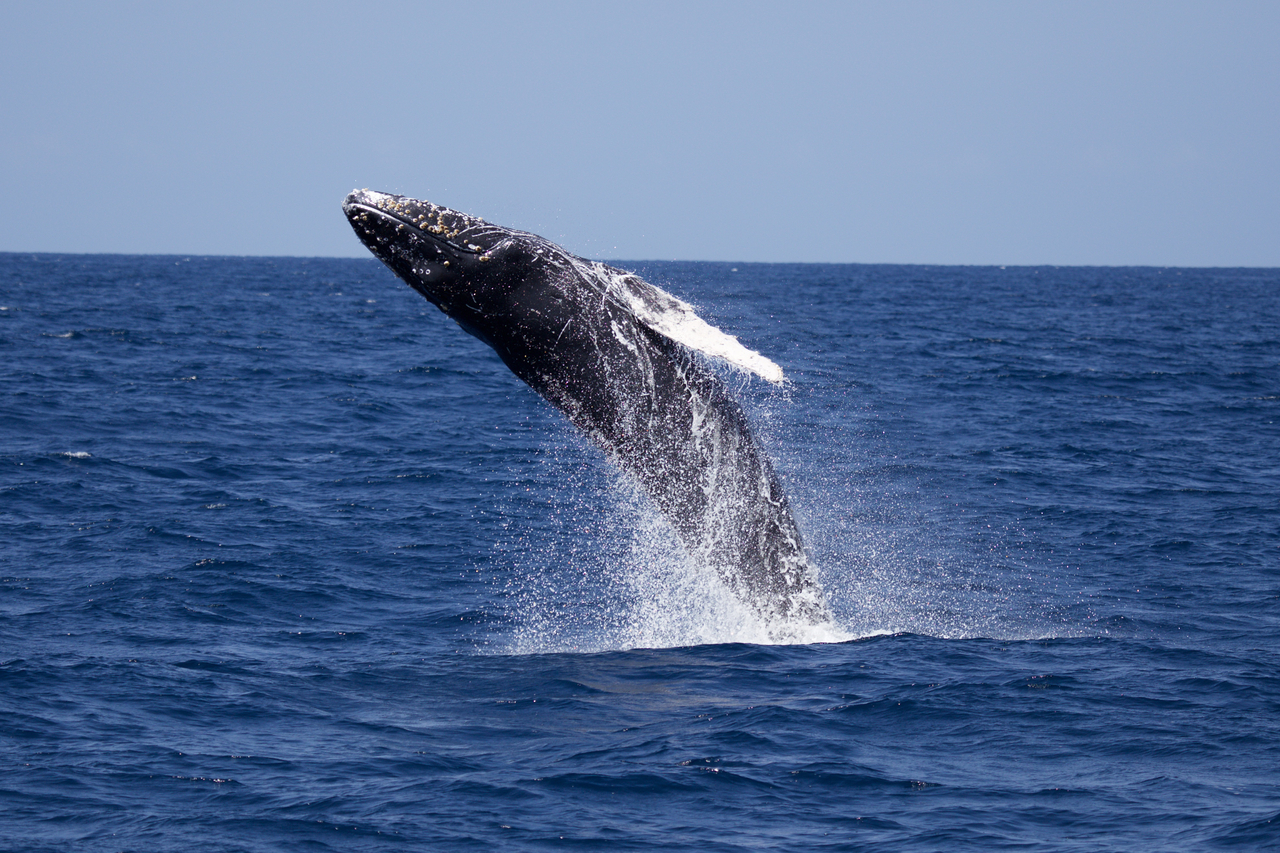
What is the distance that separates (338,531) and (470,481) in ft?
13.5

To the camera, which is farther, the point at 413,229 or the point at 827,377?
the point at 827,377

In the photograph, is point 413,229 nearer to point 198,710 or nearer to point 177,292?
point 198,710

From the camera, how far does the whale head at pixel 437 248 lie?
38.4 ft

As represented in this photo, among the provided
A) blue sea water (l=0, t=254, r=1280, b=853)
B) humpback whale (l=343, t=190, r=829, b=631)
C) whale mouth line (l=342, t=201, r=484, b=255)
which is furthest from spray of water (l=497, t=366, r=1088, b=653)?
whale mouth line (l=342, t=201, r=484, b=255)

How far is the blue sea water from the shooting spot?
30.9 feet

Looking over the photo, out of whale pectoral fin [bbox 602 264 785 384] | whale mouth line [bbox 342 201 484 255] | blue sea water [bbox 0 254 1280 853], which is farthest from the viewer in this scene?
whale mouth line [bbox 342 201 484 255]

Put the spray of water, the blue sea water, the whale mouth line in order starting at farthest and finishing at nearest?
the spray of water
the whale mouth line
the blue sea water

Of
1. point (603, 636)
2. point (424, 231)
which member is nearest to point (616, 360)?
point (424, 231)

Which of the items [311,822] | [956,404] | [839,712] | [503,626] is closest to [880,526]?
[503,626]

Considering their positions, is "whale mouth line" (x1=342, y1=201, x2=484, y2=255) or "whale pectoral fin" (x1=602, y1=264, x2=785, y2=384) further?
"whale mouth line" (x1=342, y1=201, x2=484, y2=255)

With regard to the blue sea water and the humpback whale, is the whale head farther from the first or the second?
the blue sea water

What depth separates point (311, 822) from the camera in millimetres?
9156

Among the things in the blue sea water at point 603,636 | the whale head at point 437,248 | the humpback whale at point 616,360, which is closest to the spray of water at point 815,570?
the blue sea water at point 603,636

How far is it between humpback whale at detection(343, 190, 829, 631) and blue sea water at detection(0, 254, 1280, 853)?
1404mm
